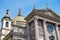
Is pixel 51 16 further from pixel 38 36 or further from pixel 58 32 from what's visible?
pixel 38 36

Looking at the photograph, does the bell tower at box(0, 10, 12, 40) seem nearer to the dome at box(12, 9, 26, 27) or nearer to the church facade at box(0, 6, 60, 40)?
the dome at box(12, 9, 26, 27)

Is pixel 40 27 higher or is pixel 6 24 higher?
pixel 6 24

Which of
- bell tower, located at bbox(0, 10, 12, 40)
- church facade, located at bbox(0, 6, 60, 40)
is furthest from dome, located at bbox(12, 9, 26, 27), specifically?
church facade, located at bbox(0, 6, 60, 40)

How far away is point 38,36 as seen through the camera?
23.1 meters

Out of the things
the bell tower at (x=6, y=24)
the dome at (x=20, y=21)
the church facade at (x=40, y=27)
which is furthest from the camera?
the bell tower at (x=6, y=24)

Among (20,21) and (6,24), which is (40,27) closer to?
(20,21)

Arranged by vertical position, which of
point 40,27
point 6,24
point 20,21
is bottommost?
point 40,27

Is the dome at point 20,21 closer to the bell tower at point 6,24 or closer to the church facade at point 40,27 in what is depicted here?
the bell tower at point 6,24

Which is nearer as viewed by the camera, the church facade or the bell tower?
the church facade

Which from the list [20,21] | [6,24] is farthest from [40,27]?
[6,24]

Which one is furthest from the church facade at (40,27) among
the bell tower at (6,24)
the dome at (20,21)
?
the bell tower at (6,24)

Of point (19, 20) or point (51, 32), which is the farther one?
point (19, 20)

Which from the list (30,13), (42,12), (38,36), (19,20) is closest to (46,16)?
(42,12)

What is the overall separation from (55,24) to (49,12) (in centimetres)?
284
